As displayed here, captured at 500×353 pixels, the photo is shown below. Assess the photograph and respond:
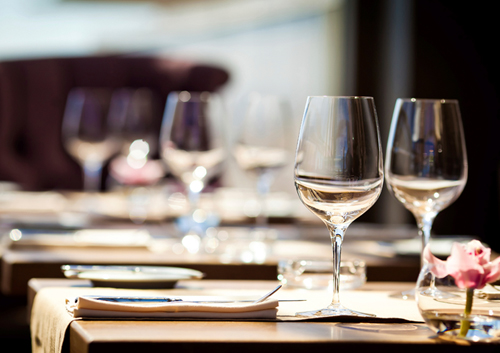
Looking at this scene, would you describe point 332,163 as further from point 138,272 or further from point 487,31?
point 487,31

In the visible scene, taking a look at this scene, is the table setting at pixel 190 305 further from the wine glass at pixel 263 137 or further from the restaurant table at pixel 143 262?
the wine glass at pixel 263 137

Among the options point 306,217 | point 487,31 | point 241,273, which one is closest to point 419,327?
point 241,273

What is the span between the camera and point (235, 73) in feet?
19.4

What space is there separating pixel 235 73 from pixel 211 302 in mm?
5243

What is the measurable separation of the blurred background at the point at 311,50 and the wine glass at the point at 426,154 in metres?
2.52

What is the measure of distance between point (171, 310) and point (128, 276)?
188 mm

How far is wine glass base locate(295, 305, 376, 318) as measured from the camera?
0.74 meters

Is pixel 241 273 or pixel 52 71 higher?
pixel 52 71

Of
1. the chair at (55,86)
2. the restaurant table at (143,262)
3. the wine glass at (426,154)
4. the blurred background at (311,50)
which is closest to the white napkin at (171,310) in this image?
the wine glass at (426,154)

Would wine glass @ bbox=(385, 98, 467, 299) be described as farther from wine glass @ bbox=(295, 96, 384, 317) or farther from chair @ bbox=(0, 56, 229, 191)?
chair @ bbox=(0, 56, 229, 191)

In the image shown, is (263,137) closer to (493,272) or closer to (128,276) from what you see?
(128,276)

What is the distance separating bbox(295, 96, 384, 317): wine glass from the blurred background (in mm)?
2718

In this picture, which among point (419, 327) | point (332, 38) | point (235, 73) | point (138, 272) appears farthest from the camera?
point (235, 73)

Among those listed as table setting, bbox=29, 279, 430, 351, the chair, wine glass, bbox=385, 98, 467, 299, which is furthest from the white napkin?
the chair
